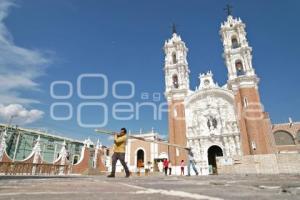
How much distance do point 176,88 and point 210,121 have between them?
6.13m

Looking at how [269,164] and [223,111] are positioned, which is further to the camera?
[223,111]

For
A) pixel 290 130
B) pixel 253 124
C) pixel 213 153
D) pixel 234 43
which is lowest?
pixel 213 153

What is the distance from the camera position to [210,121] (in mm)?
23734

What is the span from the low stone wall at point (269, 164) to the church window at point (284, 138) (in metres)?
24.1

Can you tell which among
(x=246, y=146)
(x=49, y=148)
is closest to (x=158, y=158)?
(x=246, y=146)

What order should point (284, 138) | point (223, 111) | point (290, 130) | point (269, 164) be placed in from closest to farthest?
1. point (269, 164)
2. point (223, 111)
3. point (290, 130)
4. point (284, 138)

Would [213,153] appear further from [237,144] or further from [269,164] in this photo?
[269,164]

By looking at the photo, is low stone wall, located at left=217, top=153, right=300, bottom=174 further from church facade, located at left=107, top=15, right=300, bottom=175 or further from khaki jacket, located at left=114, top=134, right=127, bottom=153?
khaki jacket, located at left=114, top=134, right=127, bottom=153

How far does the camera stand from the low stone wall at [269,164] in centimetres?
1074

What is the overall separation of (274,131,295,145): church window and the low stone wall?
24.1m

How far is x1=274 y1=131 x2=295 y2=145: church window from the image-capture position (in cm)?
3146

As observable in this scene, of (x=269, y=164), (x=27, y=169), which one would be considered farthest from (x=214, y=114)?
(x=27, y=169)

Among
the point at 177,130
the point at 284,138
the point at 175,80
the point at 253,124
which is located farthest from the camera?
the point at 284,138

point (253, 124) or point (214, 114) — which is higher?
point (214, 114)
